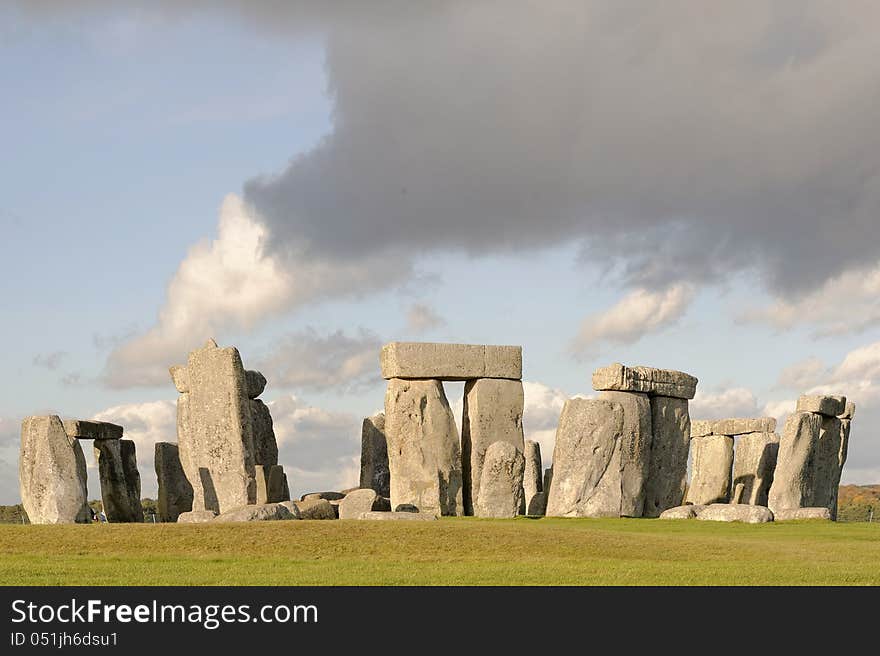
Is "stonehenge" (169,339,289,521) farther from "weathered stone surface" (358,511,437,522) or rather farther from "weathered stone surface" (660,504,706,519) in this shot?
"weathered stone surface" (660,504,706,519)

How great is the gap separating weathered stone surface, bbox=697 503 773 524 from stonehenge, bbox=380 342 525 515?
4.20 m

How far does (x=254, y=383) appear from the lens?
90.5 ft

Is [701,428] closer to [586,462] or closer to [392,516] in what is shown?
[586,462]

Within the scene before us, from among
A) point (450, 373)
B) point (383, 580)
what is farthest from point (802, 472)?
point (383, 580)

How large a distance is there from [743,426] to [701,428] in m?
1.24

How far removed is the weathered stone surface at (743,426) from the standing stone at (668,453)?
5.83 m

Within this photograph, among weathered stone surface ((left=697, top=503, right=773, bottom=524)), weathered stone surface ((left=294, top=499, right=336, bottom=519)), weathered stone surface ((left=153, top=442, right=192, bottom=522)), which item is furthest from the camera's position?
weathered stone surface ((left=153, top=442, right=192, bottom=522))

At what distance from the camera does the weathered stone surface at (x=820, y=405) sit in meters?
30.0

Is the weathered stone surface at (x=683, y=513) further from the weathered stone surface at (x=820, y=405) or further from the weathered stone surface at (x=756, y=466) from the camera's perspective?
the weathered stone surface at (x=756, y=466)

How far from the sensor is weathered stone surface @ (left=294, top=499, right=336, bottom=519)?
22.2 metres

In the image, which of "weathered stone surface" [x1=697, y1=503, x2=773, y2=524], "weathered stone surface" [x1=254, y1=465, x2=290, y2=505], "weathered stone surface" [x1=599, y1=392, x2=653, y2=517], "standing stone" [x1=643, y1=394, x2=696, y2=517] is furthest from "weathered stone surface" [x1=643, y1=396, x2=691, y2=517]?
"weathered stone surface" [x1=254, y1=465, x2=290, y2=505]

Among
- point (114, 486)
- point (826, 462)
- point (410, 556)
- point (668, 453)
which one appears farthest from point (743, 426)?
point (410, 556)

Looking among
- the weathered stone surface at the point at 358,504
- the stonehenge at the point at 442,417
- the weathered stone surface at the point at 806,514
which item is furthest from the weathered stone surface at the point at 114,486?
the weathered stone surface at the point at 806,514
